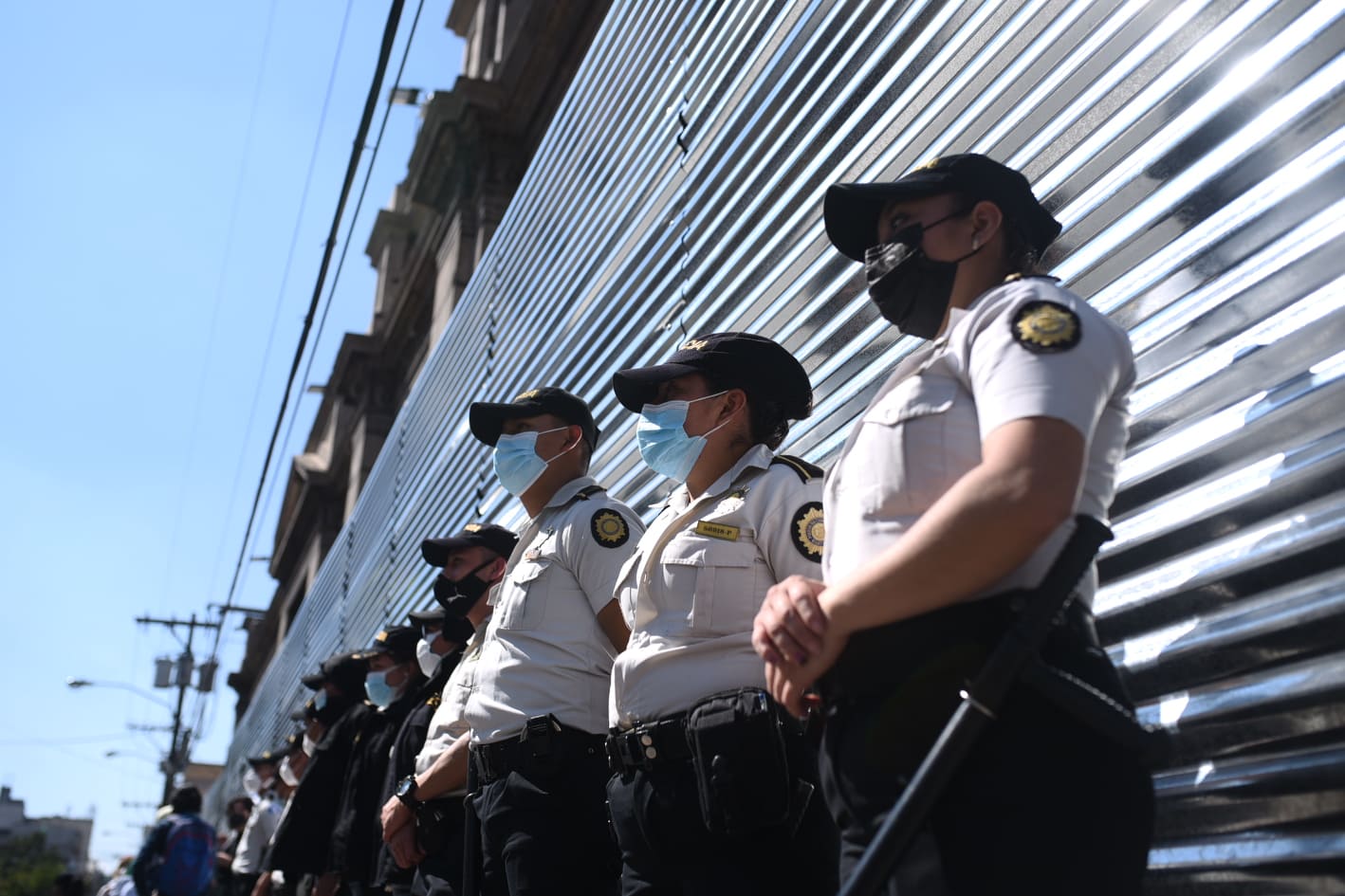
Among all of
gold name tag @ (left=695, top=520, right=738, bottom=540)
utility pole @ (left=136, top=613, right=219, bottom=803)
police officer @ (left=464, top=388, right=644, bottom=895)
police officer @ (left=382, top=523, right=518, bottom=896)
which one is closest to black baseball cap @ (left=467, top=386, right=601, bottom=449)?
police officer @ (left=464, top=388, right=644, bottom=895)

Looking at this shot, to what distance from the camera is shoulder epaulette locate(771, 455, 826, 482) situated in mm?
2836

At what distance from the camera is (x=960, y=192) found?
226 cm

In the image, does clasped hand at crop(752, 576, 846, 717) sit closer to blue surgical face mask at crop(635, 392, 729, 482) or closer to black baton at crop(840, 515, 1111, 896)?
black baton at crop(840, 515, 1111, 896)

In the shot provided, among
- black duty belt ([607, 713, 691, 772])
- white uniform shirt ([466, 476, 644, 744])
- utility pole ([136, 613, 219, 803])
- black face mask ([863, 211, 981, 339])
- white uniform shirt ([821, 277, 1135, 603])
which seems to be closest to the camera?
white uniform shirt ([821, 277, 1135, 603])

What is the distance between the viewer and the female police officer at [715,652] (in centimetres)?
241

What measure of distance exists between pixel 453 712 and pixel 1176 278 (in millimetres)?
2512

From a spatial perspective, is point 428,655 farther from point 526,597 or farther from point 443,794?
point 526,597

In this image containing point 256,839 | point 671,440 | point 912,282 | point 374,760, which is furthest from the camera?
point 256,839

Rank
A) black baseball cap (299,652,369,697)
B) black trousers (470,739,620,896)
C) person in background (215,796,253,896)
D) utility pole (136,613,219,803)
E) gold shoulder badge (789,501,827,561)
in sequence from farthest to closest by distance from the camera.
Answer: utility pole (136,613,219,803) → person in background (215,796,253,896) → black baseball cap (299,652,369,697) → black trousers (470,739,620,896) → gold shoulder badge (789,501,827,561)

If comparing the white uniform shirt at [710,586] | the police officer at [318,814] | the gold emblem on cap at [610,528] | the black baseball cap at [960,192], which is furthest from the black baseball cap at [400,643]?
the black baseball cap at [960,192]

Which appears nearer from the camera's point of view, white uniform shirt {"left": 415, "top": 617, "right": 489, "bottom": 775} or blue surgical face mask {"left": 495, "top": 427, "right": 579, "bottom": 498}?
white uniform shirt {"left": 415, "top": 617, "right": 489, "bottom": 775}

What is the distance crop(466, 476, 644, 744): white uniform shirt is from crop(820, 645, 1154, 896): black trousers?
72.0 inches

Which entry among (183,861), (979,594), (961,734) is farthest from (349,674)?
(961,734)

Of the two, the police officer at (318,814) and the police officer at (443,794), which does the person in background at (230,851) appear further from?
Result: the police officer at (443,794)
